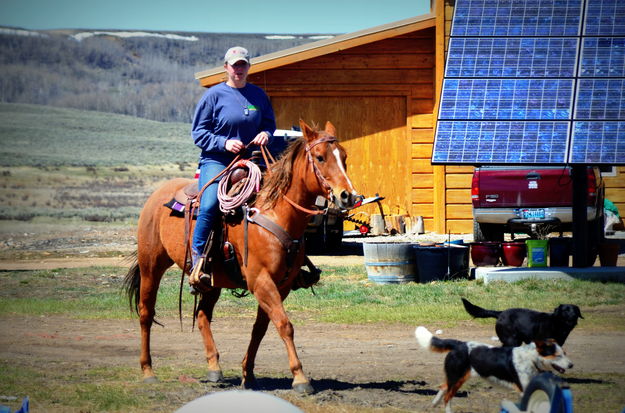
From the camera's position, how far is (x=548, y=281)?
47.9ft

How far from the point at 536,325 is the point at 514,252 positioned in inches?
334

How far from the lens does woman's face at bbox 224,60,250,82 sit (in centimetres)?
922

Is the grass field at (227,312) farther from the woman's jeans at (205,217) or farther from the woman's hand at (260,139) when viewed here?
the woman's hand at (260,139)

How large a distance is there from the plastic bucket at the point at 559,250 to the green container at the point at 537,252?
1.17ft

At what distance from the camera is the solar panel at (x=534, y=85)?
14453 millimetres

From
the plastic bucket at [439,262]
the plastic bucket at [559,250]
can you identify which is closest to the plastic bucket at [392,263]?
the plastic bucket at [439,262]

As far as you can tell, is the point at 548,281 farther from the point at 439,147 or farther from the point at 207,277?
the point at 207,277

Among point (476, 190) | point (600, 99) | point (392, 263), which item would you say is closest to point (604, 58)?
point (600, 99)

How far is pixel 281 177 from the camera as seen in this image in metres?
8.72

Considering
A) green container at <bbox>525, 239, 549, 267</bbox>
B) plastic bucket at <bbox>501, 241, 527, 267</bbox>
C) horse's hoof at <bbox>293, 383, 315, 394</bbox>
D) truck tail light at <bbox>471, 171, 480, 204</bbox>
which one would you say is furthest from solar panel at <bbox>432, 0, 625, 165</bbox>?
horse's hoof at <bbox>293, 383, 315, 394</bbox>

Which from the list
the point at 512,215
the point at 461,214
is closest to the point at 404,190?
the point at 461,214

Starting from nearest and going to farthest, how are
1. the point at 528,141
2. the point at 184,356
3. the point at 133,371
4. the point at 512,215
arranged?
the point at 133,371
the point at 184,356
the point at 528,141
the point at 512,215

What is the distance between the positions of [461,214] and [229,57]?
14.9m

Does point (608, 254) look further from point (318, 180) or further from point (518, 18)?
point (318, 180)
